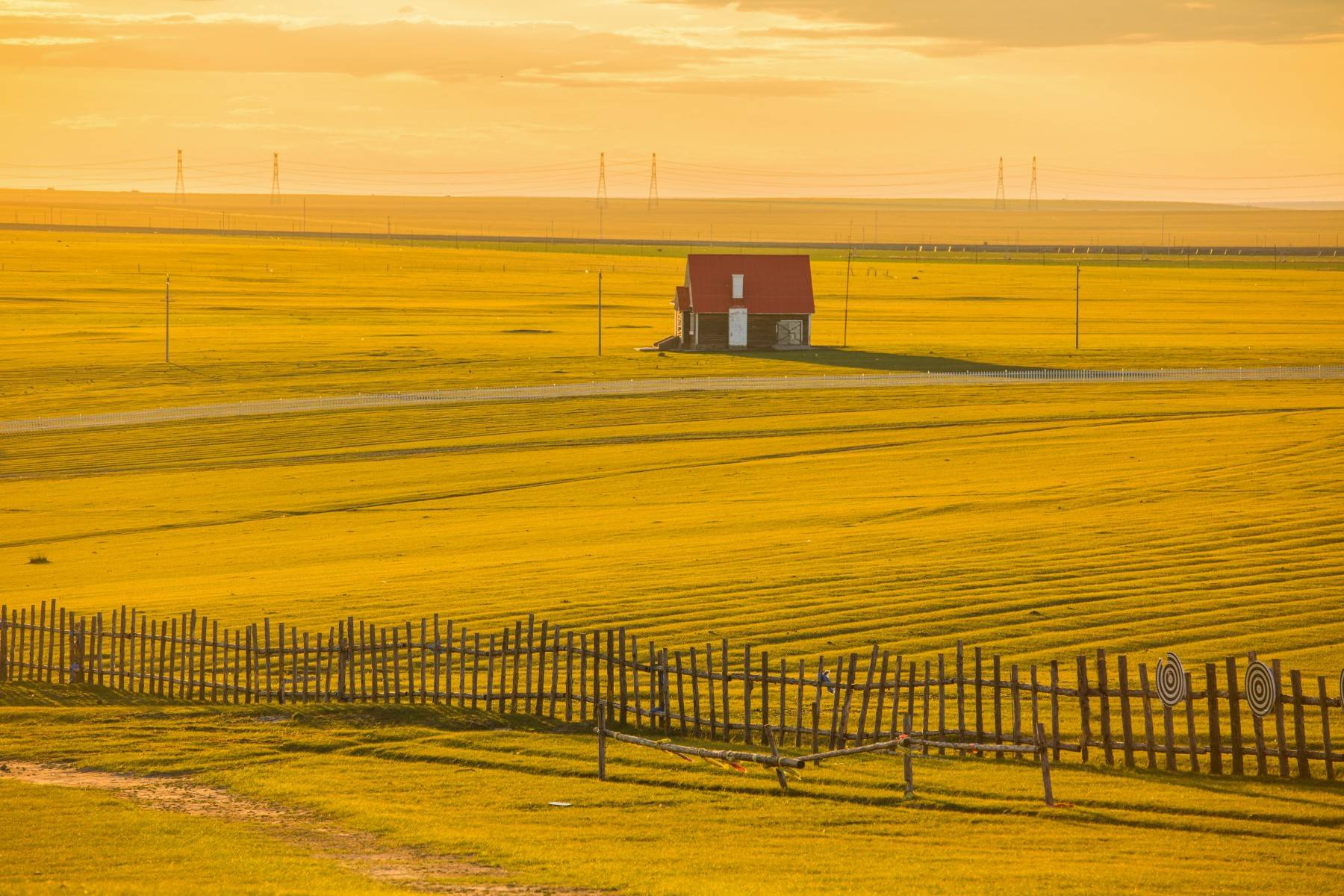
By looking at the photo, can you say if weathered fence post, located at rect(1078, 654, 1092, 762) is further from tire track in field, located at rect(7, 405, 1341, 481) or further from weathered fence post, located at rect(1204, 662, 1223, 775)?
tire track in field, located at rect(7, 405, 1341, 481)

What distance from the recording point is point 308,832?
1619 centimetres

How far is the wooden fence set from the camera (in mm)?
17500

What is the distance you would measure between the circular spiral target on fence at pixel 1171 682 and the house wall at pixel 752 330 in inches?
2966

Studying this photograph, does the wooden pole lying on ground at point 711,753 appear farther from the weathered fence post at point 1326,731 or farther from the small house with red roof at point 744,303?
the small house with red roof at point 744,303

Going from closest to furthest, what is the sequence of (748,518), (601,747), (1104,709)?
(1104,709) → (601,747) → (748,518)

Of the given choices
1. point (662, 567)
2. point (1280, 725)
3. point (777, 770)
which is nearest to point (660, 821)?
point (777, 770)

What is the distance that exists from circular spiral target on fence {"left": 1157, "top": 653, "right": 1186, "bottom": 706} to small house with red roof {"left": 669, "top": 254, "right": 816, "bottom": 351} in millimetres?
74918

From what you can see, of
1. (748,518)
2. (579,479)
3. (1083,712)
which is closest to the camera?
(1083,712)

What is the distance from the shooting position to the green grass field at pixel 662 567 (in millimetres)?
15172

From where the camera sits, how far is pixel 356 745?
66.3 feet

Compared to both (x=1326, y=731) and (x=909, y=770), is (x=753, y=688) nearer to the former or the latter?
(x=909, y=770)

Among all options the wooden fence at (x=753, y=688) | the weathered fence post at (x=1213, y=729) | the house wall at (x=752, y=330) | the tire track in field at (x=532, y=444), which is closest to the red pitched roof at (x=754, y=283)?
the house wall at (x=752, y=330)

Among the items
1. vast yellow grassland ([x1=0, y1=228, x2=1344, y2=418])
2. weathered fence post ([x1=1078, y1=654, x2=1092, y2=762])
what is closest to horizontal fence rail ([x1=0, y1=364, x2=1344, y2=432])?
vast yellow grassland ([x1=0, y1=228, x2=1344, y2=418])

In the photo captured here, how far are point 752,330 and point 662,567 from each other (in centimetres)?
6152
